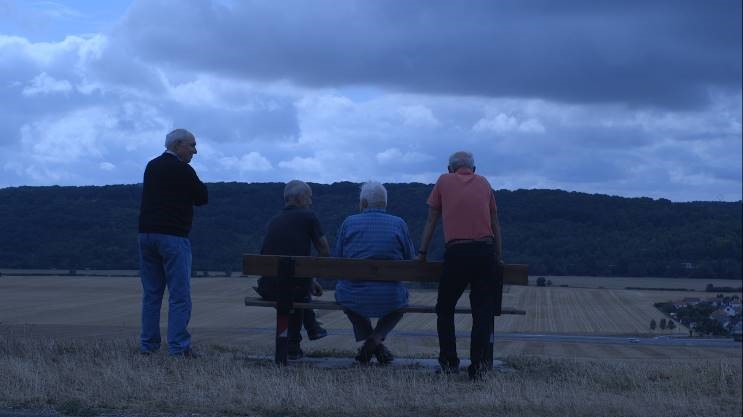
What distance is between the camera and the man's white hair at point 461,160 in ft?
29.1

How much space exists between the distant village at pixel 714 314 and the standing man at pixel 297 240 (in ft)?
11.6

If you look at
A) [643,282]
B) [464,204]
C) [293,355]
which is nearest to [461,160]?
[464,204]

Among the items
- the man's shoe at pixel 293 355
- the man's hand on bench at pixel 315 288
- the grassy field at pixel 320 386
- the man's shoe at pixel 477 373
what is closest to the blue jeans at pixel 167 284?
the grassy field at pixel 320 386

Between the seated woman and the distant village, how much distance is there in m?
2.71

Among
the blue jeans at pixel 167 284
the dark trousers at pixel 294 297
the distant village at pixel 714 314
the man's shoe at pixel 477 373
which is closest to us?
the distant village at pixel 714 314

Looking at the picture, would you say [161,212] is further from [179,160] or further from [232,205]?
[232,205]

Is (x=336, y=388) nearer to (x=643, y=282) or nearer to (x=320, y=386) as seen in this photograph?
(x=320, y=386)

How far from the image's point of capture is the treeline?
14.7 meters

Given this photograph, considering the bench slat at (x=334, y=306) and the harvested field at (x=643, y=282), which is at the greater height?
the harvested field at (x=643, y=282)

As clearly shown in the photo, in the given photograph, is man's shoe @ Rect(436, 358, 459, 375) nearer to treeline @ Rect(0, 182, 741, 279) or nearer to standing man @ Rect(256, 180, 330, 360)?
standing man @ Rect(256, 180, 330, 360)

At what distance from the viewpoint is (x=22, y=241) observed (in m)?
20.5

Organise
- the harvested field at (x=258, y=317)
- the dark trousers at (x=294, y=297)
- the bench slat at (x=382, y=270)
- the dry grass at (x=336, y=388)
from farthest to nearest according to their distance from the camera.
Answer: the harvested field at (x=258, y=317)
the dark trousers at (x=294, y=297)
the bench slat at (x=382, y=270)
the dry grass at (x=336, y=388)

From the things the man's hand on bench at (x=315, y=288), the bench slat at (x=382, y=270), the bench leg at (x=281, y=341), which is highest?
the bench slat at (x=382, y=270)

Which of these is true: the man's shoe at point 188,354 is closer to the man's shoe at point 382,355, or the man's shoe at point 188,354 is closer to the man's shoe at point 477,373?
the man's shoe at point 382,355
